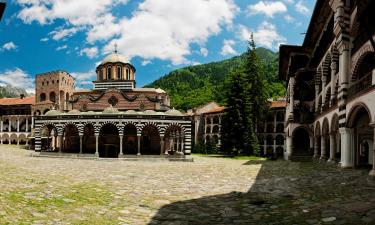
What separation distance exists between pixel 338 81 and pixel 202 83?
99746mm

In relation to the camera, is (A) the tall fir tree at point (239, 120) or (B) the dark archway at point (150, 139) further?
(A) the tall fir tree at point (239, 120)

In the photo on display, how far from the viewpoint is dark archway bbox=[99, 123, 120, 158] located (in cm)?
3697

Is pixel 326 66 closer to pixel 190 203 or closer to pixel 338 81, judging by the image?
pixel 338 81

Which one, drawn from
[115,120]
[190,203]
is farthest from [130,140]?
[190,203]

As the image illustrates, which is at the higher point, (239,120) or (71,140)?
(239,120)

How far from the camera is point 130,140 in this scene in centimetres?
3791

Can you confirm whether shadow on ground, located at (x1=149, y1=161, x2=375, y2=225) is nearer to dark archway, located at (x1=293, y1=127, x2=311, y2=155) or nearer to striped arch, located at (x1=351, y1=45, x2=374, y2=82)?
striped arch, located at (x1=351, y1=45, x2=374, y2=82)

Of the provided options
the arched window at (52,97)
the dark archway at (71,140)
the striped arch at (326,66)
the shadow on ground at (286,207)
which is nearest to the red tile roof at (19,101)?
the arched window at (52,97)

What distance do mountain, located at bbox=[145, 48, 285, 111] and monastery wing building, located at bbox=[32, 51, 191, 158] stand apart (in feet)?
135

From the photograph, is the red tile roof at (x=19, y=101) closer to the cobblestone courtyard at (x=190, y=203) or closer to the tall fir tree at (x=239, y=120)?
the tall fir tree at (x=239, y=120)

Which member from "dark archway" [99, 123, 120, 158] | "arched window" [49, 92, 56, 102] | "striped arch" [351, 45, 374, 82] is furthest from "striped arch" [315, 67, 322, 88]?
"arched window" [49, 92, 56, 102]

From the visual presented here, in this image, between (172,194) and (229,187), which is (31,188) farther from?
(229,187)

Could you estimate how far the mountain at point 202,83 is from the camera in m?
93.4

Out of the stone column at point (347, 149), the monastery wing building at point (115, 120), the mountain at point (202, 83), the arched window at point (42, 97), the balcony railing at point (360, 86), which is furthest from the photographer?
the mountain at point (202, 83)
